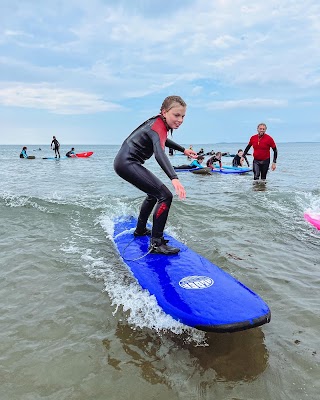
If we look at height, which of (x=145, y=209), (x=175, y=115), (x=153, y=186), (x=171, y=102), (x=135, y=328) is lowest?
(x=135, y=328)

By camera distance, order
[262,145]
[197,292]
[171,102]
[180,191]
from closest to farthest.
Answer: [197,292] → [180,191] → [171,102] → [262,145]

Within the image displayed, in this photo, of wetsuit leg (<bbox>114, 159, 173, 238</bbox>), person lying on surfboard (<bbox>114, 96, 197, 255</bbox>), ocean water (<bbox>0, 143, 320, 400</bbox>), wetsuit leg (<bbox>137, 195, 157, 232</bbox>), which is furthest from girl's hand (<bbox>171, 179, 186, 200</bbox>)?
wetsuit leg (<bbox>137, 195, 157, 232</bbox>)

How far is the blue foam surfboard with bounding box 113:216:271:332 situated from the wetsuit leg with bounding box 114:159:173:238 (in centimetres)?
47

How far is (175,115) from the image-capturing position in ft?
13.8

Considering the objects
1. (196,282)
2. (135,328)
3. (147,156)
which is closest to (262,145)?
(147,156)

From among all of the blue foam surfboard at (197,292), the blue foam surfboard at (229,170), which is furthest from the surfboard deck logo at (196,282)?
the blue foam surfboard at (229,170)

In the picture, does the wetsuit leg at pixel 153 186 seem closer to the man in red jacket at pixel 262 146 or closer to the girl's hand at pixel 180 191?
the girl's hand at pixel 180 191

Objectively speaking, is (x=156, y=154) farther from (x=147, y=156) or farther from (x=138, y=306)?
(x=138, y=306)

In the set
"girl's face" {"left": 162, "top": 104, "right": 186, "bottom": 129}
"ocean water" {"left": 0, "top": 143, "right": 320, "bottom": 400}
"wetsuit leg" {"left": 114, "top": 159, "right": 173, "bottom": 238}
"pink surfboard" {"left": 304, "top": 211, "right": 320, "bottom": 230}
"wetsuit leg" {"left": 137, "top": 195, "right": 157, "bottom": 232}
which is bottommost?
"ocean water" {"left": 0, "top": 143, "right": 320, "bottom": 400}

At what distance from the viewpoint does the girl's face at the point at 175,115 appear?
13.7 ft

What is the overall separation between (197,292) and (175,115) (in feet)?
7.41

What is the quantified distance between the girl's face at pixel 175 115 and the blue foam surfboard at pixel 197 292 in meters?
1.79

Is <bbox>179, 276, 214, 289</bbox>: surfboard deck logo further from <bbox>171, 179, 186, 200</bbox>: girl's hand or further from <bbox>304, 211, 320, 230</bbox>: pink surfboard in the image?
<bbox>304, 211, 320, 230</bbox>: pink surfboard

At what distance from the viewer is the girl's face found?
164 inches
